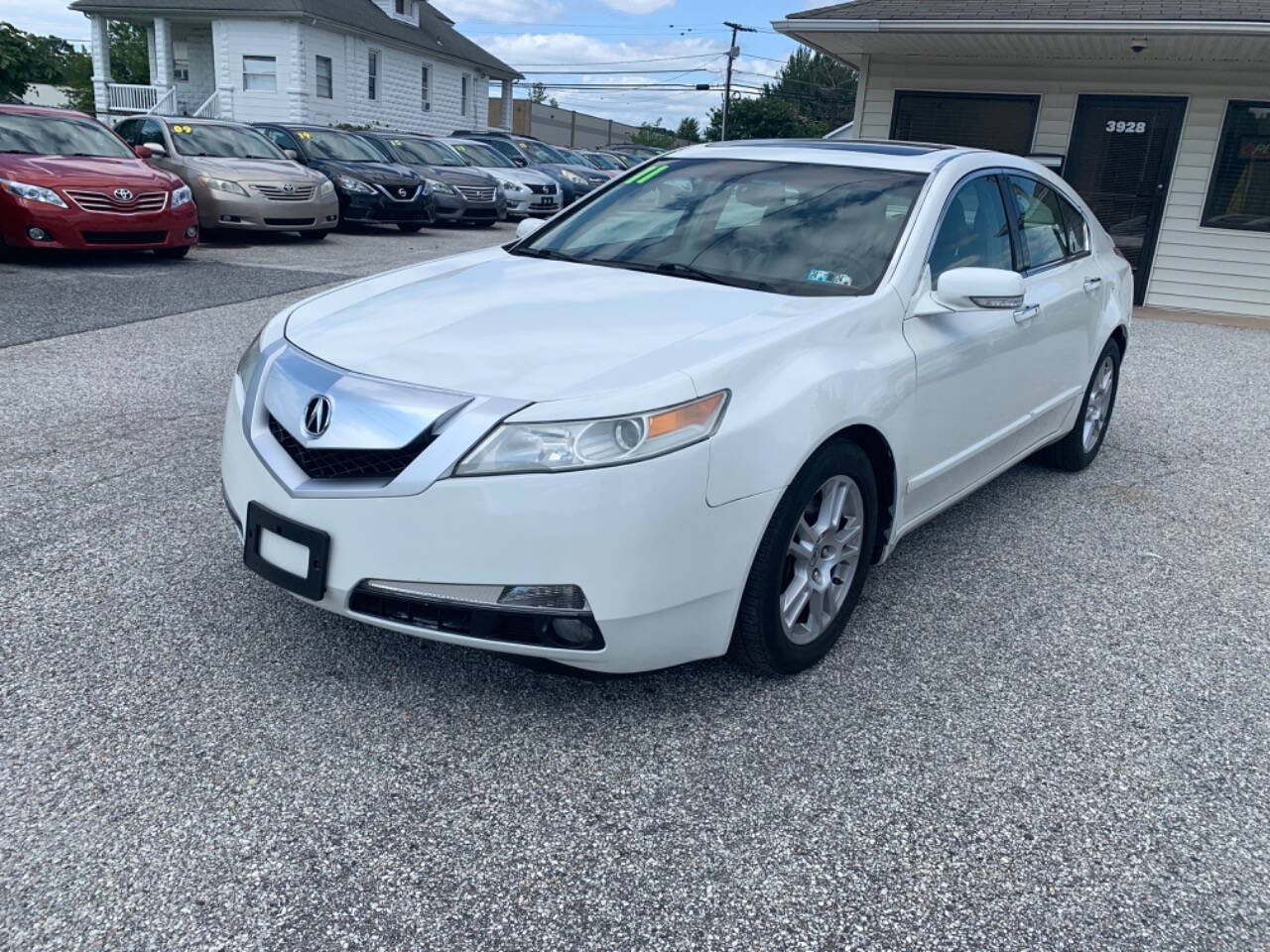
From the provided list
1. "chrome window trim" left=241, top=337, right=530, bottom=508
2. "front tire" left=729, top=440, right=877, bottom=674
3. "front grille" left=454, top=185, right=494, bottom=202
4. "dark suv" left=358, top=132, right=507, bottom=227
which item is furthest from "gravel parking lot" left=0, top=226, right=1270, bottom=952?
"front grille" left=454, top=185, right=494, bottom=202

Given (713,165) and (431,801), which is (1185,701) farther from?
(713,165)

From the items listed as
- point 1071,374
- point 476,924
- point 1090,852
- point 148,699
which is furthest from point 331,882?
point 1071,374

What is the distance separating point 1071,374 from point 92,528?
419 centimetres

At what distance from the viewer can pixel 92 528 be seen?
405 centimetres

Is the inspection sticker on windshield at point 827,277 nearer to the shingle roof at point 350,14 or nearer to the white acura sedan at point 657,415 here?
the white acura sedan at point 657,415

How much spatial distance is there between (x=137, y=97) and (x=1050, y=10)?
3017 cm

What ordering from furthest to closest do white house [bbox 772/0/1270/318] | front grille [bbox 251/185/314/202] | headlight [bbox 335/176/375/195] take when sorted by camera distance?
headlight [bbox 335/176/375/195]
front grille [bbox 251/185/314/202]
white house [bbox 772/0/1270/318]

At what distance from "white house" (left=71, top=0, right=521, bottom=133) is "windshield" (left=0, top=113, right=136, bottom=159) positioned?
19.9m

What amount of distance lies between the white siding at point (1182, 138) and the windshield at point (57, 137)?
28.2 feet

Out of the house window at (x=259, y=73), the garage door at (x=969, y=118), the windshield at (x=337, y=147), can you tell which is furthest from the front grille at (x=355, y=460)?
the house window at (x=259, y=73)

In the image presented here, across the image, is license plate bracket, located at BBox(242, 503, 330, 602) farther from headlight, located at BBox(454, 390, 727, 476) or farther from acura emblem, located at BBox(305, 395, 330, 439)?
headlight, located at BBox(454, 390, 727, 476)

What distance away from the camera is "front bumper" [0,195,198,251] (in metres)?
10.0

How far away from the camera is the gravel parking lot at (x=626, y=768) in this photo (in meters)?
2.24

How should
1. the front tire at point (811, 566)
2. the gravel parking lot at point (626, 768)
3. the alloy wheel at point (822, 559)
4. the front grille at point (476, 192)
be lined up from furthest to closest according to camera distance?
the front grille at point (476, 192) < the alloy wheel at point (822, 559) < the front tire at point (811, 566) < the gravel parking lot at point (626, 768)
